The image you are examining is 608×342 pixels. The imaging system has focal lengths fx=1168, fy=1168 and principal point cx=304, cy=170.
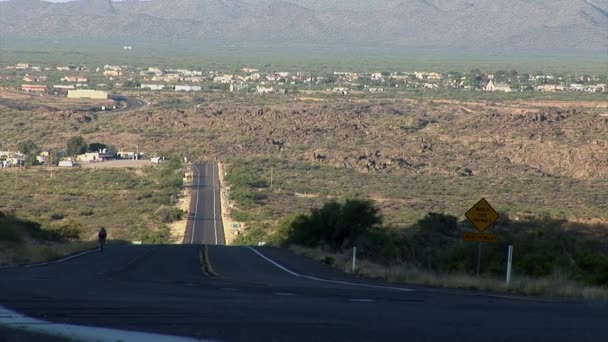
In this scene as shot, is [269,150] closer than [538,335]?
No

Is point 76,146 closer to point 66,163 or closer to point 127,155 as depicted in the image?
point 127,155

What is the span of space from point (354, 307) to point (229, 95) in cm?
15501

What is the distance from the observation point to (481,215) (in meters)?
23.3

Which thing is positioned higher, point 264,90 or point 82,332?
point 82,332

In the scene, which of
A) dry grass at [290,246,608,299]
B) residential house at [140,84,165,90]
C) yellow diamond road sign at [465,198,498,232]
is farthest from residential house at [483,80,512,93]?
yellow diamond road sign at [465,198,498,232]

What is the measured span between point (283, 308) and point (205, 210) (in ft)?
180

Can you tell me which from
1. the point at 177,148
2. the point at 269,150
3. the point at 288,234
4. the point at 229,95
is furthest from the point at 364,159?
the point at 229,95

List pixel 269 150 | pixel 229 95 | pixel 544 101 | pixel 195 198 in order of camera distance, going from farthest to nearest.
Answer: pixel 229 95, pixel 544 101, pixel 269 150, pixel 195 198

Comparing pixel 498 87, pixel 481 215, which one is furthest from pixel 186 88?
pixel 481 215

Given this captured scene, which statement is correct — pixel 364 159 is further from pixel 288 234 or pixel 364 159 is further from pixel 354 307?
pixel 354 307

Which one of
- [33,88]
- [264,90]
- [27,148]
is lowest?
[27,148]

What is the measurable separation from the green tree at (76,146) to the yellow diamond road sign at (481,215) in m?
77.5

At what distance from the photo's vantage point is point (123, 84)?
195 metres

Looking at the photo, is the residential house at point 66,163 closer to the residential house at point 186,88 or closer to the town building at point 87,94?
the town building at point 87,94
